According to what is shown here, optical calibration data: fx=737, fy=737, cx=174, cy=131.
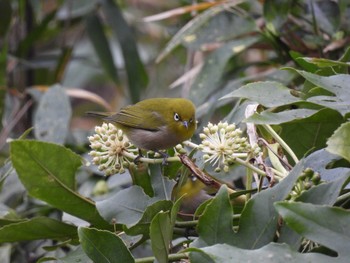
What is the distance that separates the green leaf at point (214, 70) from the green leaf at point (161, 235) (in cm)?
144

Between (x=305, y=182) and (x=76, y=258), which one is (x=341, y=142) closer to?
(x=305, y=182)

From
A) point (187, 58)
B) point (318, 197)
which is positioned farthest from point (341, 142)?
point (187, 58)

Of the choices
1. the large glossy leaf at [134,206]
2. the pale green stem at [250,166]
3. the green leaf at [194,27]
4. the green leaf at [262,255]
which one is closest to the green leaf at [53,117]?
the green leaf at [194,27]

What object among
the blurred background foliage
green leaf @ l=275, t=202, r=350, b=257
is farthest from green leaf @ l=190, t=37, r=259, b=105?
green leaf @ l=275, t=202, r=350, b=257

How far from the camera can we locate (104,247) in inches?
45.4

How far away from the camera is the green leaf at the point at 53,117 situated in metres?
2.38

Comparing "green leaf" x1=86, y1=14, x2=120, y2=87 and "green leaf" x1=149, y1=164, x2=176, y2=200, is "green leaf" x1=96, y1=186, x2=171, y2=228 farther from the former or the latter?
"green leaf" x1=86, y1=14, x2=120, y2=87

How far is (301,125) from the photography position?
4.51ft

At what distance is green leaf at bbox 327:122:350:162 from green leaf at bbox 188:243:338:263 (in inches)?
6.1

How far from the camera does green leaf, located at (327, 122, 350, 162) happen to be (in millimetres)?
1044

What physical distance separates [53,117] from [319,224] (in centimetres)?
162

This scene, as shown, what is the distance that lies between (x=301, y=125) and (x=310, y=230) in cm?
42

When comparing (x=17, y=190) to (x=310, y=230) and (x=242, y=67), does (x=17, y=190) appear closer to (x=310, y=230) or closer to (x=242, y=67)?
(x=242, y=67)

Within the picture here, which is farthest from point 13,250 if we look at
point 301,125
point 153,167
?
point 301,125
